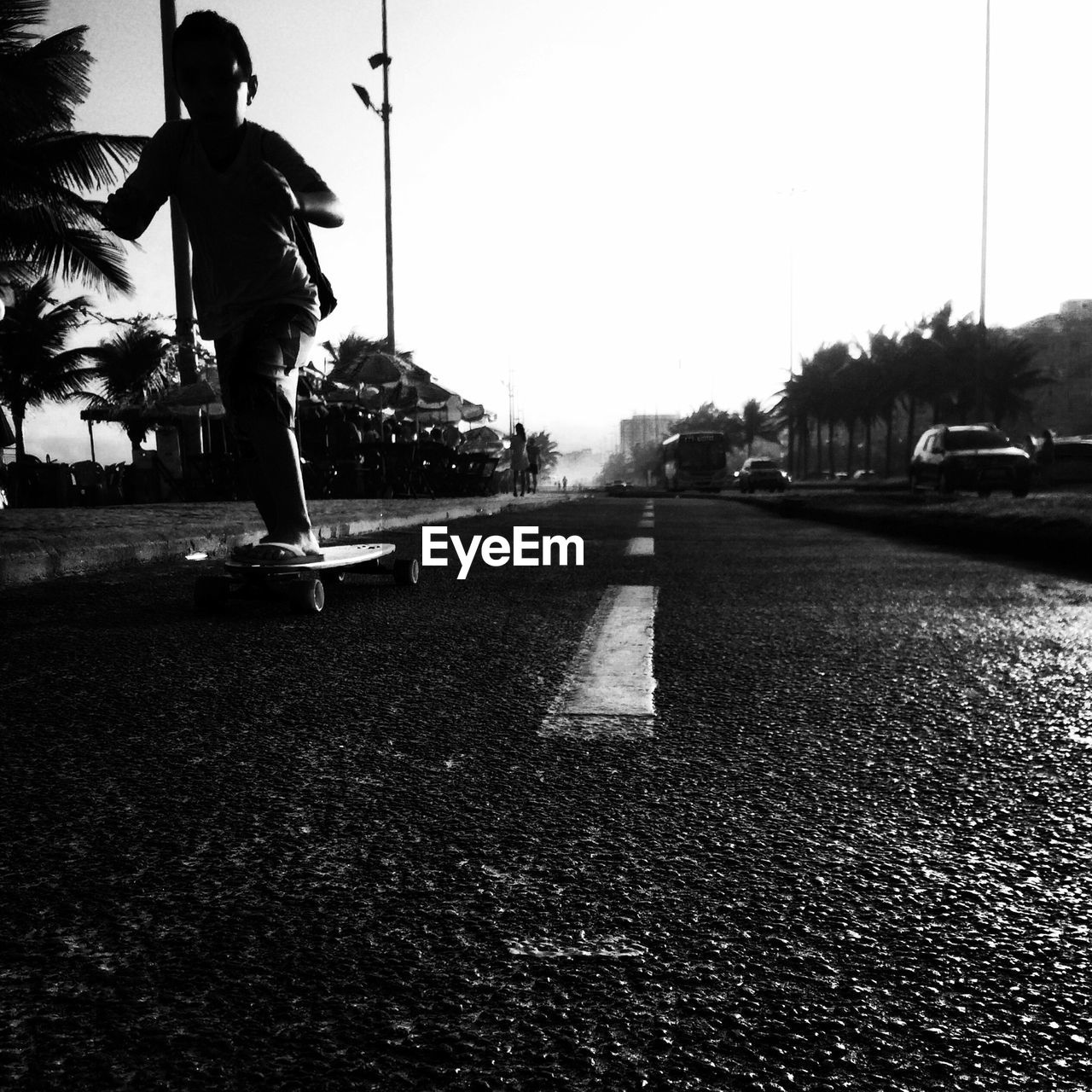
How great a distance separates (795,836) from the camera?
1.67 m

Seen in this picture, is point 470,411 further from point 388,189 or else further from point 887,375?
point 887,375

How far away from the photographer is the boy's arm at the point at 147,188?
3.93m

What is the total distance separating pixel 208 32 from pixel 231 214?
→ 642 mm

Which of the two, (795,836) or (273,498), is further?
(273,498)

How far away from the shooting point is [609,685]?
278cm

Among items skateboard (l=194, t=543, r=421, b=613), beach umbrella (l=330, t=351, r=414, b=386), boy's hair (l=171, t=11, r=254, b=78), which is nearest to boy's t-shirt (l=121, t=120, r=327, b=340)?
boy's hair (l=171, t=11, r=254, b=78)

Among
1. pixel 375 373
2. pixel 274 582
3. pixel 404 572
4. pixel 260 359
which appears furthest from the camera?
pixel 375 373

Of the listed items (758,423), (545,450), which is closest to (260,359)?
(758,423)

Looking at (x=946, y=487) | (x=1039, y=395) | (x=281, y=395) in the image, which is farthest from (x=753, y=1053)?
(x=1039, y=395)

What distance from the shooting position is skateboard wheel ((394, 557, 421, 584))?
5.34 meters

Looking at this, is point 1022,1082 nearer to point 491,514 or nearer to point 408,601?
point 408,601

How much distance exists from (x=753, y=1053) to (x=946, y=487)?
20.7 meters

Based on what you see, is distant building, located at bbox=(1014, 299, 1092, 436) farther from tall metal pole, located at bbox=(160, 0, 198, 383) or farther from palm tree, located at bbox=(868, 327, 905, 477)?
tall metal pole, located at bbox=(160, 0, 198, 383)

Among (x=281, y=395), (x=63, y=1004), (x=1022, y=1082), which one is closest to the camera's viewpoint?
(x=1022, y=1082)
